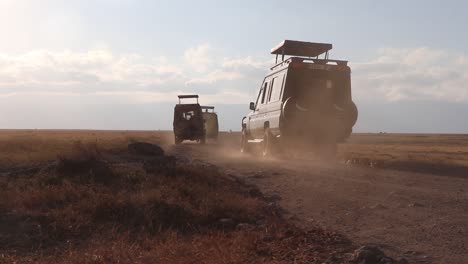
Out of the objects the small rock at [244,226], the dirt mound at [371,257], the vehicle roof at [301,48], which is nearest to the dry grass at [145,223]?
the small rock at [244,226]

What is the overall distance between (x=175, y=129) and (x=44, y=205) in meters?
28.6

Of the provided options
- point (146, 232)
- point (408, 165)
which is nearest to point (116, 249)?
point (146, 232)

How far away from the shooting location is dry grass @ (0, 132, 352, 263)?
5.73 meters

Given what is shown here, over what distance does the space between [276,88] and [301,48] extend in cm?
220

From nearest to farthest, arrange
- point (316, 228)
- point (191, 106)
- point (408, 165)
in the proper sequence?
point (316, 228) < point (408, 165) < point (191, 106)

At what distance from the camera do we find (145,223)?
7.72 m

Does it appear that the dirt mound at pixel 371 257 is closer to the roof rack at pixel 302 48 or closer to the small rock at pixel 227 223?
the small rock at pixel 227 223

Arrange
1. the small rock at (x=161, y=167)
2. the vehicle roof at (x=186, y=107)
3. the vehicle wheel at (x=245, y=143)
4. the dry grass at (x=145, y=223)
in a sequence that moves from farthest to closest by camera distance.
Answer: the vehicle roof at (x=186, y=107), the vehicle wheel at (x=245, y=143), the small rock at (x=161, y=167), the dry grass at (x=145, y=223)

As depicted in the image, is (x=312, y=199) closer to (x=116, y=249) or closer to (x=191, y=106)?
(x=116, y=249)

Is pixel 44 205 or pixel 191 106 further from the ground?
pixel 191 106

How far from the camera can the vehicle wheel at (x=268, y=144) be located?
58.1ft

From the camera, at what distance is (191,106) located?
3719 centimetres

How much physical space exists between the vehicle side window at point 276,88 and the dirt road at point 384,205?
3532mm

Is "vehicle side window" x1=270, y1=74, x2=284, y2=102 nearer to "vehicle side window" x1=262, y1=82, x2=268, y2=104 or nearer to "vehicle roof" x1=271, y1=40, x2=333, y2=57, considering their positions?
"vehicle side window" x1=262, y1=82, x2=268, y2=104
